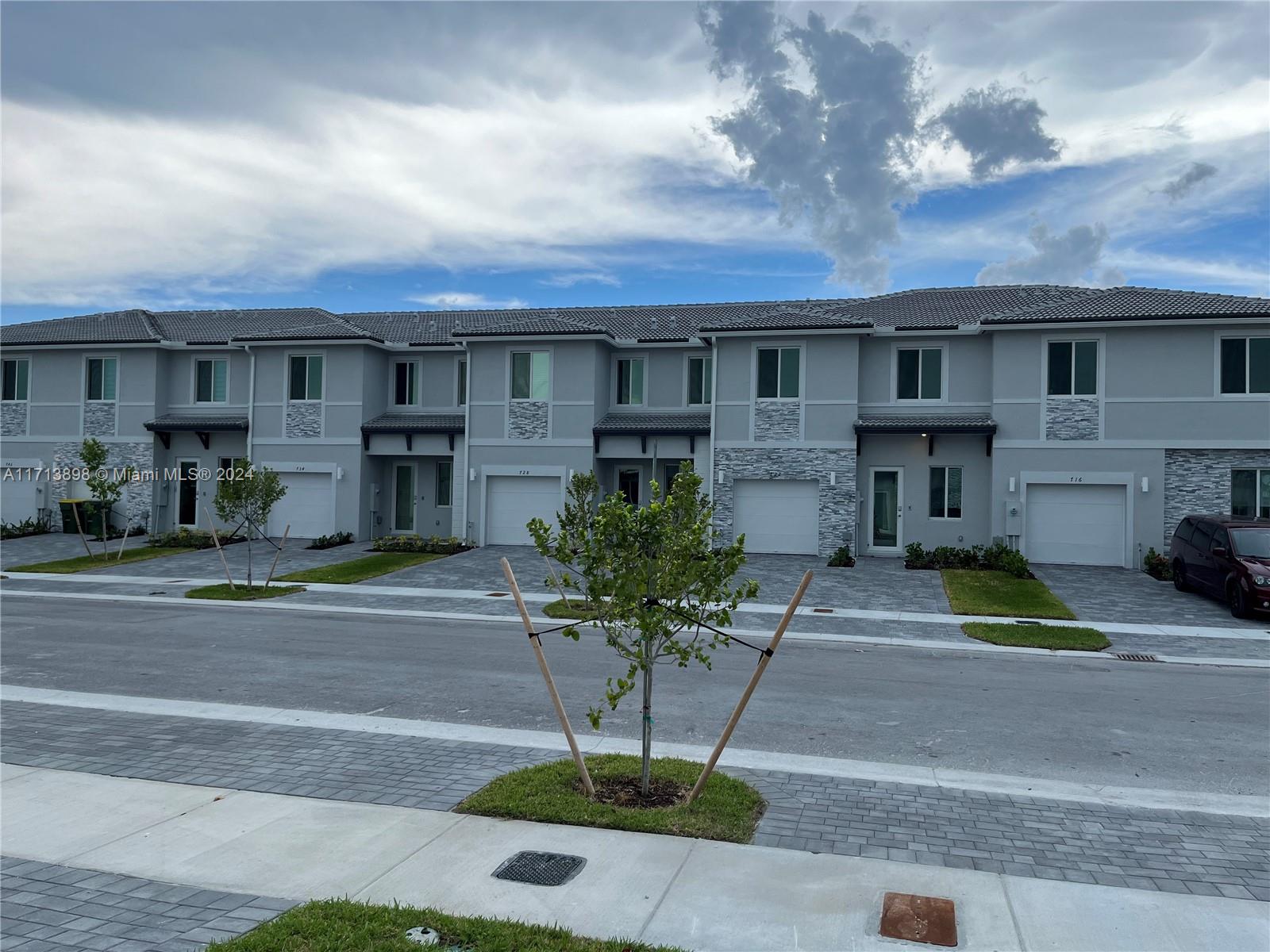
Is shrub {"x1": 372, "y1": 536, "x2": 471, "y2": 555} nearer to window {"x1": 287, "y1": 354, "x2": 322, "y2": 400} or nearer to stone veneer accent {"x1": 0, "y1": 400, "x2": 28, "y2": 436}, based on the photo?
window {"x1": 287, "y1": 354, "x2": 322, "y2": 400}

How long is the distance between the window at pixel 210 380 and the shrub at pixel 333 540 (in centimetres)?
728

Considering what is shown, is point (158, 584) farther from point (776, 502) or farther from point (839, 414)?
point (839, 414)

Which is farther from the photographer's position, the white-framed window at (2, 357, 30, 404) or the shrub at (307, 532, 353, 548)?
the white-framed window at (2, 357, 30, 404)

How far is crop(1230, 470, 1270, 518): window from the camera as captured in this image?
74.3 feet

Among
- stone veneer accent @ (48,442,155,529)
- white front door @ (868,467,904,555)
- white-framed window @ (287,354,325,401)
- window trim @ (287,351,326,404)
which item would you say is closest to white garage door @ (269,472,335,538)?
window trim @ (287,351,326,404)

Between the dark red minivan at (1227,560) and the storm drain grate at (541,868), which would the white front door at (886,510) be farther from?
the storm drain grate at (541,868)

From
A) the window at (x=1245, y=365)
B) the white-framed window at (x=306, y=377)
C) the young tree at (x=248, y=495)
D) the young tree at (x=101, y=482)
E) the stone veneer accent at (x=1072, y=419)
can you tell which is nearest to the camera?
the young tree at (x=248, y=495)

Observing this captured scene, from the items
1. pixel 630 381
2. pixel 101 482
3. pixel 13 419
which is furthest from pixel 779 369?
pixel 13 419

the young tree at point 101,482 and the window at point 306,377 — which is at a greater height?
the window at point 306,377

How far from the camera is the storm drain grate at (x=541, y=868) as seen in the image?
561cm

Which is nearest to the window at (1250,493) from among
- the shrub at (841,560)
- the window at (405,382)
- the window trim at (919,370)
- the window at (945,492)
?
the window at (945,492)

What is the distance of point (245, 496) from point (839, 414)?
16081 millimetres

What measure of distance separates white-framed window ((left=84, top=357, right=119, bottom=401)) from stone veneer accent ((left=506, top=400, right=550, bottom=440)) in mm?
15571

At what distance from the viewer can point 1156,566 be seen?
22422 millimetres
